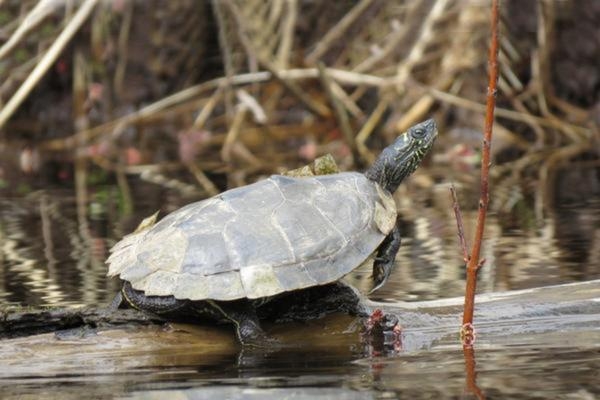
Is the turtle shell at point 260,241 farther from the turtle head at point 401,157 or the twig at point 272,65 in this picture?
the twig at point 272,65

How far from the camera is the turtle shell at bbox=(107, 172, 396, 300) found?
4191 millimetres

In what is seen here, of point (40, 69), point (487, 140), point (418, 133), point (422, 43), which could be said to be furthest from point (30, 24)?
point (487, 140)

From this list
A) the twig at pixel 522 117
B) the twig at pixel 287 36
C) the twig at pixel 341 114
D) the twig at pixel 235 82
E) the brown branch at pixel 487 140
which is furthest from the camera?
the twig at pixel 287 36

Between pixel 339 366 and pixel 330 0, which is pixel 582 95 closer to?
pixel 330 0

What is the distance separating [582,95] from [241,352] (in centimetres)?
1147

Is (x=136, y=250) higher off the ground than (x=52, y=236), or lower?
higher

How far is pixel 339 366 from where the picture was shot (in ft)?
13.1

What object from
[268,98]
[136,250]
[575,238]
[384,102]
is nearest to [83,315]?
[136,250]

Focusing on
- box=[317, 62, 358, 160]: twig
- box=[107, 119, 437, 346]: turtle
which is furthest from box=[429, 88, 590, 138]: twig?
box=[107, 119, 437, 346]: turtle

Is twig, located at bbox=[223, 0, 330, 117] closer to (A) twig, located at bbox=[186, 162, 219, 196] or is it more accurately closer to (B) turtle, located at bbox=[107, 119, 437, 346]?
(A) twig, located at bbox=[186, 162, 219, 196]

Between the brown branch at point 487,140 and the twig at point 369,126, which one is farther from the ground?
the brown branch at point 487,140

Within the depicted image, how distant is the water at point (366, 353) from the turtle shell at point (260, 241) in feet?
0.77

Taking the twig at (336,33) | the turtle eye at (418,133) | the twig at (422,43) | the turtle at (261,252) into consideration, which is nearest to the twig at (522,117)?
the twig at (422,43)

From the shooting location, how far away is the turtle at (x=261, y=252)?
420cm
